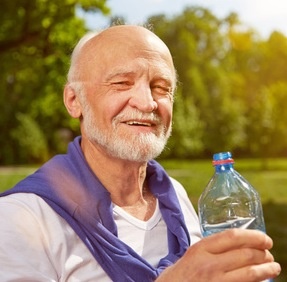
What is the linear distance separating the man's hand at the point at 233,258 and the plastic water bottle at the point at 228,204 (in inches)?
13.9

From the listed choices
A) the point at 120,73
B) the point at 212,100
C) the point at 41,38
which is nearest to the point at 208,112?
the point at 212,100

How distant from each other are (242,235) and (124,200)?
26.4 inches

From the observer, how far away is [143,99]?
53.5 inches

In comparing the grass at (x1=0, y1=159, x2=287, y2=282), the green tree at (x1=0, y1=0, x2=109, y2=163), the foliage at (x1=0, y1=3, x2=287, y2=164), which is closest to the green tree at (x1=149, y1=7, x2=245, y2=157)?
the foliage at (x1=0, y1=3, x2=287, y2=164)

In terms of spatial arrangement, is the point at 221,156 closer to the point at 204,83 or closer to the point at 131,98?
the point at 131,98

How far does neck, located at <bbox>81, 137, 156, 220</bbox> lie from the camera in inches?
58.4

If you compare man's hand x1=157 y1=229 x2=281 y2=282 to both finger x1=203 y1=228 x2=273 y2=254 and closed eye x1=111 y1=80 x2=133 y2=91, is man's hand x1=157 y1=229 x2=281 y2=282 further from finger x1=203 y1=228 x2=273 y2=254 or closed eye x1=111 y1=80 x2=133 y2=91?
closed eye x1=111 y1=80 x2=133 y2=91

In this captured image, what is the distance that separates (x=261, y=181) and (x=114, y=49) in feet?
68.4

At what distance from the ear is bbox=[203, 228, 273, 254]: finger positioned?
2.30 feet

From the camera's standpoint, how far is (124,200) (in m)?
1.52

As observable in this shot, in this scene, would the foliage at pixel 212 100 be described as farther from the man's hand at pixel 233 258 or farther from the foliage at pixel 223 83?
the man's hand at pixel 233 258

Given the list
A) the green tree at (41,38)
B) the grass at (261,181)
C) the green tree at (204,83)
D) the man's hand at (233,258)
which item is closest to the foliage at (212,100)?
the green tree at (204,83)

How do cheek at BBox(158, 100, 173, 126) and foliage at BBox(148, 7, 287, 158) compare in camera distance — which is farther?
foliage at BBox(148, 7, 287, 158)

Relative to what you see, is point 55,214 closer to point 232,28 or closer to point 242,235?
point 242,235
